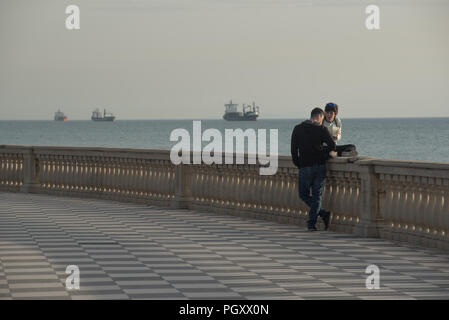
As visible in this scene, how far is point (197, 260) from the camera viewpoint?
510 inches

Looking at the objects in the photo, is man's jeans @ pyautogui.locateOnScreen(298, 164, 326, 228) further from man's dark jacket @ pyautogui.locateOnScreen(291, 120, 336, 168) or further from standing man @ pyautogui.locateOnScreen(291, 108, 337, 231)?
man's dark jacket @ pyautogui.locateOnScreen(291, 120, 336, 168)

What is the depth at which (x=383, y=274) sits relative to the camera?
1198 cm

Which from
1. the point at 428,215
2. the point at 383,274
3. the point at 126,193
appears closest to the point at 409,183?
the point at 428,215

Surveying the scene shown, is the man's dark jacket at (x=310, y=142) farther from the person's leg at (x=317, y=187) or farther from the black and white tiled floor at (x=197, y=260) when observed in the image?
the black and white tiled floor at (x=197, y=260)

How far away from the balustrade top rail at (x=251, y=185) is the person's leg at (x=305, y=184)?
1.34 feet

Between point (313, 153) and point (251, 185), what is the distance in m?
2.47

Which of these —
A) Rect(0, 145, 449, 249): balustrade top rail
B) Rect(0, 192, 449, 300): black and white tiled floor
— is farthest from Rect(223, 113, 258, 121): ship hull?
Rect(0, 192, 449, 300): black and white tiled floor

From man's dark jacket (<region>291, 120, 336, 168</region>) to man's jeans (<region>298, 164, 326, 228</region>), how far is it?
0.10 metres

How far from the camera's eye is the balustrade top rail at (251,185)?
14617mm

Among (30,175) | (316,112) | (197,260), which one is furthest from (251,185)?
(30,175)

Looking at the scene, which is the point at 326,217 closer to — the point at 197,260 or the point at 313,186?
the point at 313,186
